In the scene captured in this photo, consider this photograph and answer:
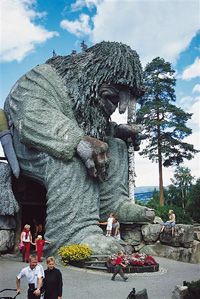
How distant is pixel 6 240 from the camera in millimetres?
11305

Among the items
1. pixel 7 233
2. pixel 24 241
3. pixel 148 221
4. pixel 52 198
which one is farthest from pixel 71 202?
pixel 148 221

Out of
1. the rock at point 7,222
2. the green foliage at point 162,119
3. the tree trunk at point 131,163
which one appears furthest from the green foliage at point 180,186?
the rock at point 7,222

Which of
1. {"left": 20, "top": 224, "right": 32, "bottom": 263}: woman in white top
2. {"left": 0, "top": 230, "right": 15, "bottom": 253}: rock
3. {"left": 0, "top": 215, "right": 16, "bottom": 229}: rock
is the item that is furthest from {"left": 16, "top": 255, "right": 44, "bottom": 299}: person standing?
{"left": 0, "top": 215, "right": 16, "bottom": 229}: rock

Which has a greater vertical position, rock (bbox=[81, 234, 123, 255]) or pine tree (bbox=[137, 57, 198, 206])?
pine tree (bbox=[137, 57, 198, 206])

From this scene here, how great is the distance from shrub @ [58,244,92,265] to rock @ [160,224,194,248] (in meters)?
3.57

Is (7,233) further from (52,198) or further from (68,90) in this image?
(68,90)

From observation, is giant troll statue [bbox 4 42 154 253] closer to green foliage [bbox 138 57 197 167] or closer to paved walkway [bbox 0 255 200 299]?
paved walkway [bbox 0 255 200 299]

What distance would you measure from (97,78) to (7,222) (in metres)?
4.54

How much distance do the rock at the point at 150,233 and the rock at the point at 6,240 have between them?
3.83 meters

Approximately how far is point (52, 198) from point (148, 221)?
3.41m

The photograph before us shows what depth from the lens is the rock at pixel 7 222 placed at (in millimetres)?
11367

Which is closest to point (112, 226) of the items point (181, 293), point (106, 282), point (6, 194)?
point (6, 194)

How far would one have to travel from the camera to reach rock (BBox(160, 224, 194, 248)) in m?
12.4

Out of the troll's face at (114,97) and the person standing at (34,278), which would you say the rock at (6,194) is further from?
the person standing at (34,278)
